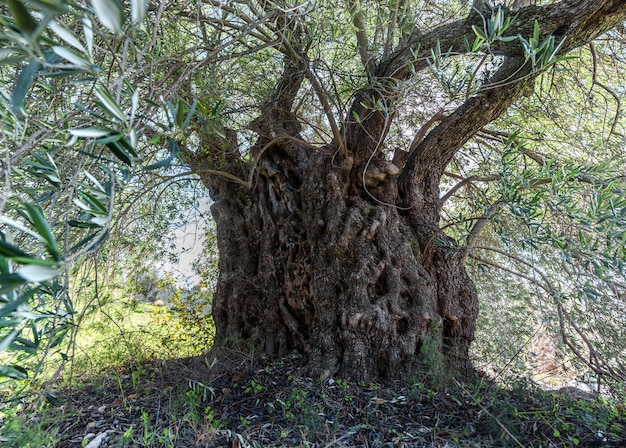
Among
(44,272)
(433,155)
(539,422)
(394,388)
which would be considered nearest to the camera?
(44,272)

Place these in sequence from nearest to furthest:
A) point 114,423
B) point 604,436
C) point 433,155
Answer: point 604,436 < point 114,423 < point 433,155

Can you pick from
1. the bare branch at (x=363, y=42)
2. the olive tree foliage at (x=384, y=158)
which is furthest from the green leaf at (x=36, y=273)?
the bare branch at (x=363, y=42)

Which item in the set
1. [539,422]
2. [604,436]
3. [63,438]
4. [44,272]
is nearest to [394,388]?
[539,422]

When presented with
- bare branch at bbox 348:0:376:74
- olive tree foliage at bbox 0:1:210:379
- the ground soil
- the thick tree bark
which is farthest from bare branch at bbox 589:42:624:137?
olive tree foliage at bbox 0:1:210:379

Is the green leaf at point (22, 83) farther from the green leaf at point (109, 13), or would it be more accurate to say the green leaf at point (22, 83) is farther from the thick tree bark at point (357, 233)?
the thick tree bark at point (357, 233)

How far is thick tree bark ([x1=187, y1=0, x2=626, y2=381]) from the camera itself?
103 inches

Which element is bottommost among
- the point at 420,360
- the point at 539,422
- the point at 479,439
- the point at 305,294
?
the point at 479,439

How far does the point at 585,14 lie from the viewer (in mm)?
2312

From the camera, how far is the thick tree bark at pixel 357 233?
262 cm

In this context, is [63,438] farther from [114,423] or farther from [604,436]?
[604,436]

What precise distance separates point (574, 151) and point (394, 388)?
2946 mm

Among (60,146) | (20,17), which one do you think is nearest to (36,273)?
(20,17)

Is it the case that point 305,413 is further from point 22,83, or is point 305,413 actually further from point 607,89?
point 607,89

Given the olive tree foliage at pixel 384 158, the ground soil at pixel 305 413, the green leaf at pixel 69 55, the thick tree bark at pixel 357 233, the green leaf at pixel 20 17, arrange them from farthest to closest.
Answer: the thick tree bark at pixel 357 233 < the olive tree foliage at pixel 384 158 < the ground soil at pixel 305 413 < the green leaf at pixel 69 55 < the green leaf at pixel 20 17
